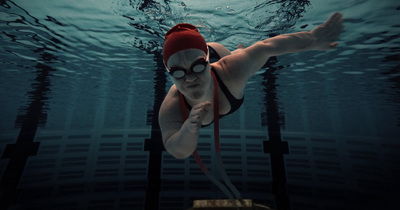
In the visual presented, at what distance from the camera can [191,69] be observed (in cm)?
229

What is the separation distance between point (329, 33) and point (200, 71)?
1970mm

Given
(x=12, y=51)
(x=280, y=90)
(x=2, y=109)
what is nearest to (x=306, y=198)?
(x=280, y=90)

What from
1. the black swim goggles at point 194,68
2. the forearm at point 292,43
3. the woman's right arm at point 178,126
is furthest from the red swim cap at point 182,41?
the forearm at point 292,43

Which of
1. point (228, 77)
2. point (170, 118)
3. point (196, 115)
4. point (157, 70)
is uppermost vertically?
point (157, 70)

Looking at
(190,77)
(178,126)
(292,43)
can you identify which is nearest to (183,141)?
(178,126)

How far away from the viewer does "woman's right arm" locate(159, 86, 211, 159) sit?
1.81 meters

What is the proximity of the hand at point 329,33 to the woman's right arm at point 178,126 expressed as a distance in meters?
2.06

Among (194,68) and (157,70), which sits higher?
(157,70)

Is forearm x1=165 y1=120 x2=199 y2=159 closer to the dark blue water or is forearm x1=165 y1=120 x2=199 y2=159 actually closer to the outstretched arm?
the outstretched arm

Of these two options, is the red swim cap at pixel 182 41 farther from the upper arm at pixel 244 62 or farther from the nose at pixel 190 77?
the upper arm at pixel 244 62

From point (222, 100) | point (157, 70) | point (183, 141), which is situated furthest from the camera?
point (157, 70)

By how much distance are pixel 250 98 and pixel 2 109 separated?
2702 centimetres

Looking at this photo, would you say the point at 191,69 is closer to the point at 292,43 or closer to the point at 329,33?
the point at 292,43

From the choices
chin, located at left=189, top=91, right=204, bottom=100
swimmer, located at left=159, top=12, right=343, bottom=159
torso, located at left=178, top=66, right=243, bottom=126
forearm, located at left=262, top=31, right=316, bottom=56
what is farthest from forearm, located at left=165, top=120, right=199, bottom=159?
forearm, located at left=262, top=31, right=316, bottom=56
